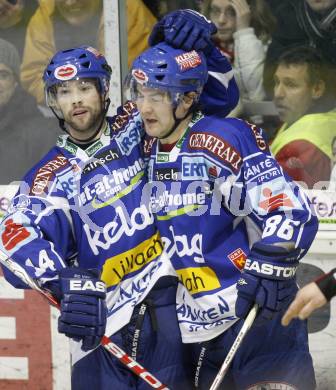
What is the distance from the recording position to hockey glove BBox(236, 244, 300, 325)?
12.0 ft

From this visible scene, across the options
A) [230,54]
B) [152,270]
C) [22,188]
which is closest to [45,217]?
[22,188]

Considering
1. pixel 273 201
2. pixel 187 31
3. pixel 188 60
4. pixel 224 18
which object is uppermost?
pixel 224 18

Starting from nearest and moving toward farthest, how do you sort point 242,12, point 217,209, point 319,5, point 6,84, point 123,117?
point 217,209
point 123,117
point 319,5
point 242,12
point 6,84

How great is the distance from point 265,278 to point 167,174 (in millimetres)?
523

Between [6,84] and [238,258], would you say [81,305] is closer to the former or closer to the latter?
[238,258]

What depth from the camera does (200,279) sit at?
3.91 metres

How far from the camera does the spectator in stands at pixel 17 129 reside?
519 cm

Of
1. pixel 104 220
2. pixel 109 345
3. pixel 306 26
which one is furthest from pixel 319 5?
pixel 109 345

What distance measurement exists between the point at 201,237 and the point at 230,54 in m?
1.32

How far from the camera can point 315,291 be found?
3.31 m

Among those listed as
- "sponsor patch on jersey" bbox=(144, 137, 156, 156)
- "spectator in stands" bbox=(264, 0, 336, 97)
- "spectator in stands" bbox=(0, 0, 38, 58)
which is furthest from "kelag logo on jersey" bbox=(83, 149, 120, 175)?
"spectator in stands" bbox=(0, 0, 38, 58)

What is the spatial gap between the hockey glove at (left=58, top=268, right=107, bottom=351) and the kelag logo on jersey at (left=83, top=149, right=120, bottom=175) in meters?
0.40

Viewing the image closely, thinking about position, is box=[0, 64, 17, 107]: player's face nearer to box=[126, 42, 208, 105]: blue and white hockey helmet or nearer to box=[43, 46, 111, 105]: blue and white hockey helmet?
box=[43, 46, 111, 105]: blue and white hockey helmet

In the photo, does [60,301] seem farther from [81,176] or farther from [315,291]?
[315,291]
